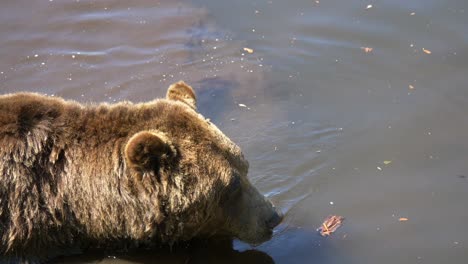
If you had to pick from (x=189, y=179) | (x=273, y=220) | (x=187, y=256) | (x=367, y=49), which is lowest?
(x=187, y=256)

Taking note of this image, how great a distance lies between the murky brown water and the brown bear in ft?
1.68

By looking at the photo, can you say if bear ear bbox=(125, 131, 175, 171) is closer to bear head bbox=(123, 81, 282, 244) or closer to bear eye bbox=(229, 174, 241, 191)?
bear head bbox=(123, 81, 282, 244)

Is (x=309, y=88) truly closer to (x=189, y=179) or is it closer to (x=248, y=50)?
(x=248, y=50)

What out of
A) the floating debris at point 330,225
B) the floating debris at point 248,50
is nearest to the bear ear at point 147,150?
the floating debris at point 330,225

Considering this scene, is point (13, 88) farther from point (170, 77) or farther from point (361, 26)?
point (361, 26)

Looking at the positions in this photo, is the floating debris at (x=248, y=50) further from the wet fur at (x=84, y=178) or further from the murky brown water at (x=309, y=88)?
the wet fur at (x=84, y=178)

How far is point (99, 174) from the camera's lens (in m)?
5.39

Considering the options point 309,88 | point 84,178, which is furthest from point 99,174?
point 309,88

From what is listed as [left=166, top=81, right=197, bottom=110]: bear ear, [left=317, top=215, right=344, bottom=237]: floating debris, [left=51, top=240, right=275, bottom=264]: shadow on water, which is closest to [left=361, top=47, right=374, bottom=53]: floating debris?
[left=317, top=215, right=344, bottom=237]: floating debris

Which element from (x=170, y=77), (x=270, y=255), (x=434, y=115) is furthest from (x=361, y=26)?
(x=270, y=255)

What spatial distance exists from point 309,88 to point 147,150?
4081mm

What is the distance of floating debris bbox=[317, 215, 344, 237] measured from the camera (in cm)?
674

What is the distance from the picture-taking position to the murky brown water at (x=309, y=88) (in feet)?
22.1

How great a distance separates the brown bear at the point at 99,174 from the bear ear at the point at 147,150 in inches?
0.5
